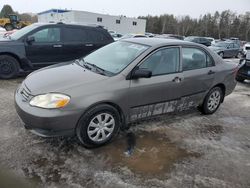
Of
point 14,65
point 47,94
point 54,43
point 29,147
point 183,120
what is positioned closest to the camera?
point 47,94

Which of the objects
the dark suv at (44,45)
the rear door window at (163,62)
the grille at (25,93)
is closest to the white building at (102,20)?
the dark suv at (44,45)

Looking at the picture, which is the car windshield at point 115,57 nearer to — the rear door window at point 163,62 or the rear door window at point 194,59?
the rear door window at point 163,62

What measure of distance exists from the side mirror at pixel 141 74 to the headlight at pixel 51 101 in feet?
3.51

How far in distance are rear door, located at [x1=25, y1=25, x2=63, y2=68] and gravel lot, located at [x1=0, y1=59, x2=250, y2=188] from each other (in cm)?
282

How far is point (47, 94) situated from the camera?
3459 millimetres

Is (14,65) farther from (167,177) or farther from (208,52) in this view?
(167,177)

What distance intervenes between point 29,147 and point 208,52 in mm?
3772

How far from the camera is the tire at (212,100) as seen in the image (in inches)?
210

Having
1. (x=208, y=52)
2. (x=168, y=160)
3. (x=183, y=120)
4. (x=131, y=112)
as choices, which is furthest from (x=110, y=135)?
(x=208, y=52)

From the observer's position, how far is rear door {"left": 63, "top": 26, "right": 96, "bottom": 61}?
802 centimetres

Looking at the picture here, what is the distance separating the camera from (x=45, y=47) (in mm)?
7617

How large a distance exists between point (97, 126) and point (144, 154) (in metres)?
0.79

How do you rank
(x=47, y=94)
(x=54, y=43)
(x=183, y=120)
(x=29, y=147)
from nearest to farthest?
(x=47, y=94), (x=29, y=147), (x=183, y=120), (x=54, y=43)

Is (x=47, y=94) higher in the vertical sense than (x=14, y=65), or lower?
higher
